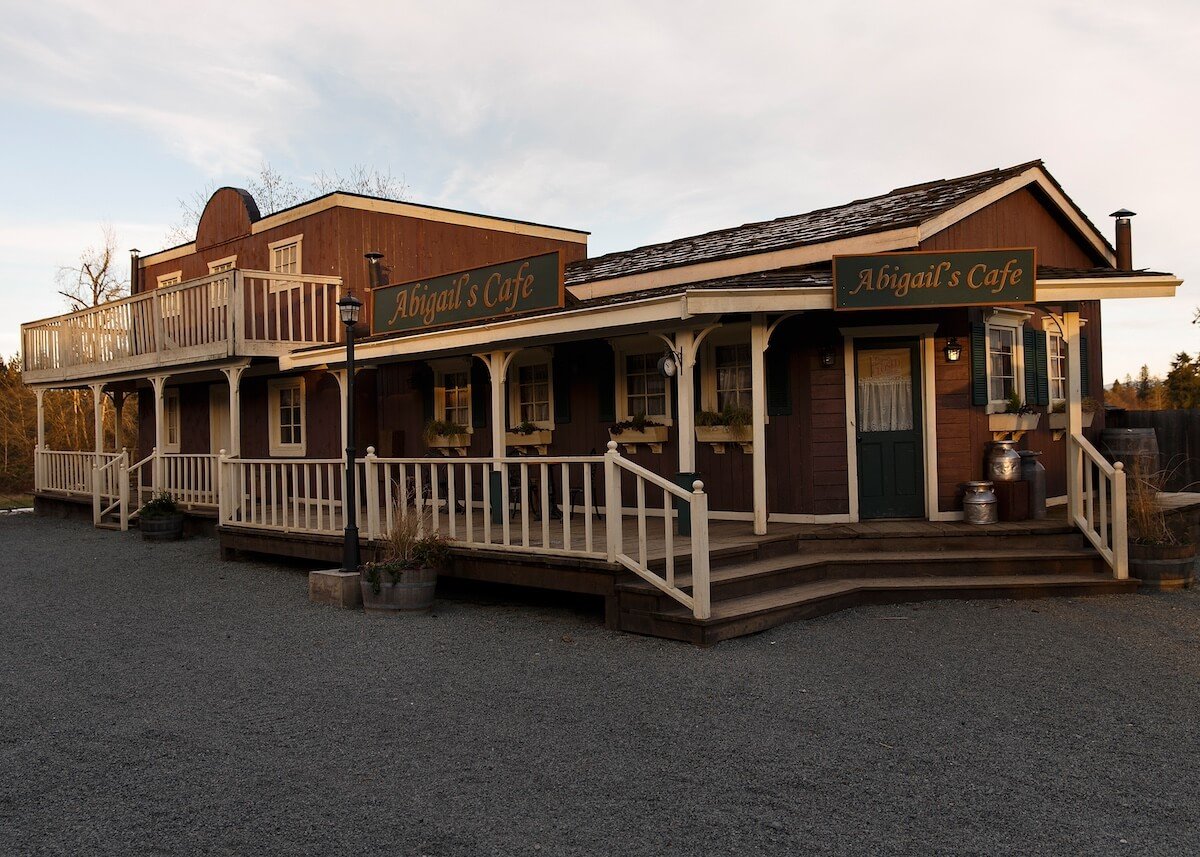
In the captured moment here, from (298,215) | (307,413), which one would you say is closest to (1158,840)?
(307,413)

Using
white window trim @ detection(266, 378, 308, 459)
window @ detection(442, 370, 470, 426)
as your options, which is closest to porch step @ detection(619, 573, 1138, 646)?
window @ detection(442, 370, 470, 426)

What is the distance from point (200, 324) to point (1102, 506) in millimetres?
12604

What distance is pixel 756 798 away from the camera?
3709 millimetres

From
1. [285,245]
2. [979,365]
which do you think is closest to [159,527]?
[285,245]

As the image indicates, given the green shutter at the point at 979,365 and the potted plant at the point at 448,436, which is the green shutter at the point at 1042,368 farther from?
the potted plant at the point at 448,436

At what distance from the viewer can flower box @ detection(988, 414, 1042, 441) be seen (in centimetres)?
904

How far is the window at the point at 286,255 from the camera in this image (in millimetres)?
14852

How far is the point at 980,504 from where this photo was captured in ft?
28.0

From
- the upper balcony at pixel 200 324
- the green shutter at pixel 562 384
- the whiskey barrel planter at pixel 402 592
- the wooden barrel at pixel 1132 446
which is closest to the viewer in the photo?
the whiskey barrel planter at pixel 402 592

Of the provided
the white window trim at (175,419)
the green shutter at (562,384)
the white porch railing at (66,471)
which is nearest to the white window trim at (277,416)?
the white porch railing at (66,471)

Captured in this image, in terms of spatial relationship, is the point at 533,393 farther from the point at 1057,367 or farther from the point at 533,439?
the point at 1057,367

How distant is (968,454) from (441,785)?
22.8 ft

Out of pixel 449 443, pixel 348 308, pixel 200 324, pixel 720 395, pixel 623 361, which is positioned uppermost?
pixel 200 324

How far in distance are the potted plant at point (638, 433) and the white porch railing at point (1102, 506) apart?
420cm
